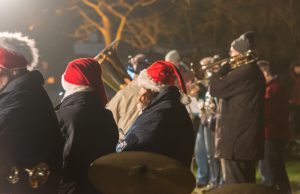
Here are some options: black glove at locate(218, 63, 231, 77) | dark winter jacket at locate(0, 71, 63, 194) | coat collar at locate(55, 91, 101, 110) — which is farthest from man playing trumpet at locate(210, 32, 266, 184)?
dark winter jacket at locate(0, 71, 63, 194)

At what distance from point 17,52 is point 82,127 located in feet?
2.38

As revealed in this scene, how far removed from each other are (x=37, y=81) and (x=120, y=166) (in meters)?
Result: 1.12

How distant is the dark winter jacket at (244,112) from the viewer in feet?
23.0

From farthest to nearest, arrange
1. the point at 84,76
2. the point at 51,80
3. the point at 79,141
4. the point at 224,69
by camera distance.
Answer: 1. the point at 51,80
2. the point at 224,69
3. the point at 84,76
4. the point at 79,141

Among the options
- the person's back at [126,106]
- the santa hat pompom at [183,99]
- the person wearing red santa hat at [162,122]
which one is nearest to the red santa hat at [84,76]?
the person wearing red santa hat at [162,122]

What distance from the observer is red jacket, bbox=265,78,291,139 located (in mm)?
8688

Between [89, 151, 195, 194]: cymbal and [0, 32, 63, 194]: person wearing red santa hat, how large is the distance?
2.13 ft

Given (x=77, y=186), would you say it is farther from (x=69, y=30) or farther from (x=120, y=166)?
(x=69, y=30)

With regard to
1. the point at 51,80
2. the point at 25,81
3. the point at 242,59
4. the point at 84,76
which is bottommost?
the point at 51,80

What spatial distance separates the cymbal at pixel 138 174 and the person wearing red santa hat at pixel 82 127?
797 millimetres

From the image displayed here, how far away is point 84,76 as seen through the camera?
4.95 m

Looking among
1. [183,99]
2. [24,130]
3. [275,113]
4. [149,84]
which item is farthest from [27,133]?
[275,113]

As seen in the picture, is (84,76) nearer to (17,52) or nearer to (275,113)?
(17,52)

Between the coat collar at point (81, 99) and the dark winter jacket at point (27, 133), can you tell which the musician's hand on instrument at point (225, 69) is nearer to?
the coat collar at point (81, 99)
